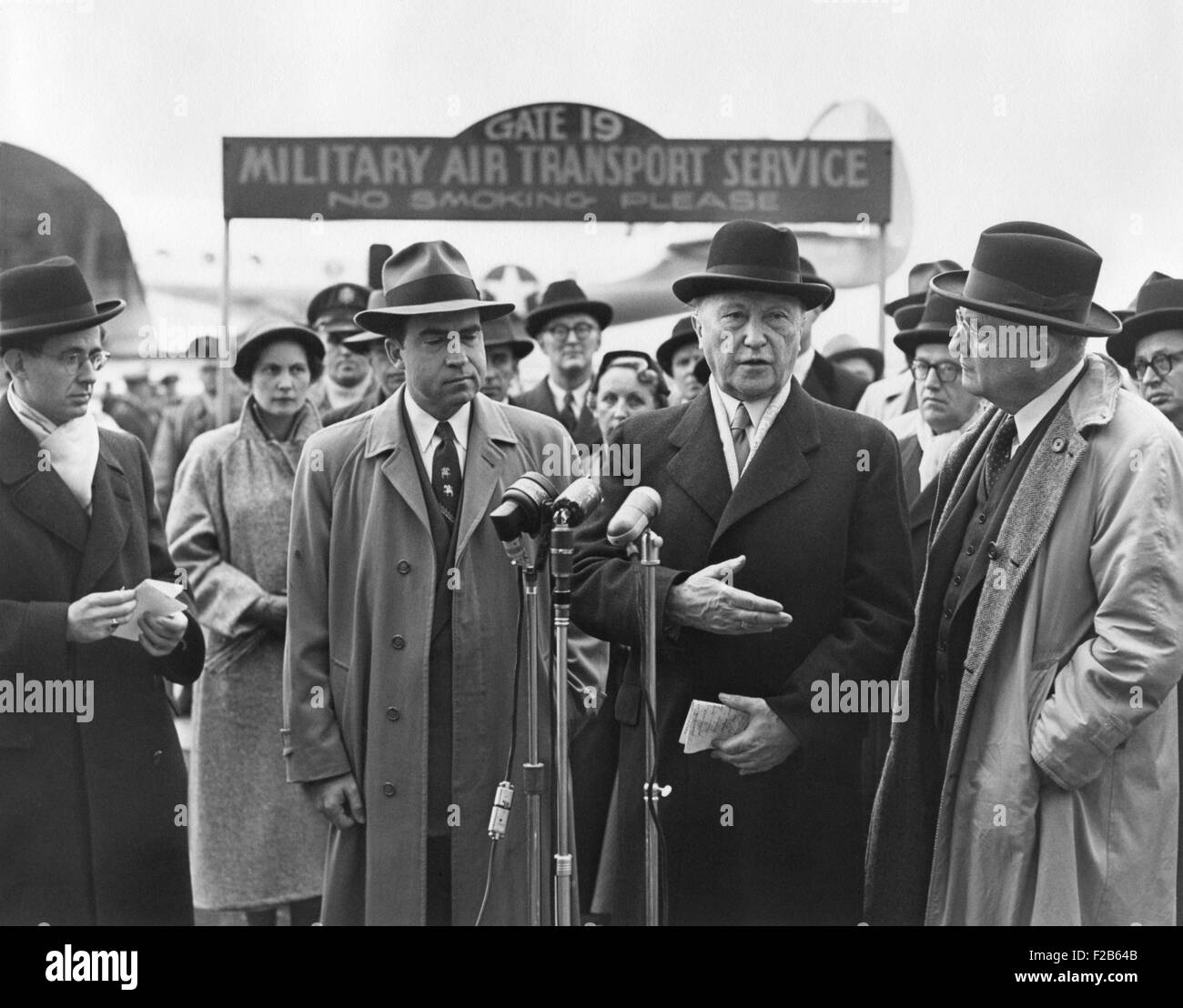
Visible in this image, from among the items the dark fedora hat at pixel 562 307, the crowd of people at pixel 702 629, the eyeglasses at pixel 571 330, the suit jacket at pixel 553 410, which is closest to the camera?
the crowd of people at pixel 702 629

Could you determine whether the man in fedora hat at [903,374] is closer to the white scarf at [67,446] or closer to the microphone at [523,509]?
the microphone at [523,509]

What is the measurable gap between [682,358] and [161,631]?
5.73 ft

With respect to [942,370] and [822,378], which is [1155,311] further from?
[822,378]

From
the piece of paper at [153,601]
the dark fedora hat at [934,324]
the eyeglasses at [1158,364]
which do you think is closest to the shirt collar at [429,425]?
the piece of paper at [153,601]

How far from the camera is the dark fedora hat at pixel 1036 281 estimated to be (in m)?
3.36

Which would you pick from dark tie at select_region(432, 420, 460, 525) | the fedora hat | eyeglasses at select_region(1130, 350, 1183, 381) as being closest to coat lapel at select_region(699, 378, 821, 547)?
dark tie at select_region(432, 420, 460, 525)

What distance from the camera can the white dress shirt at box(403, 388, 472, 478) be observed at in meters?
3.65

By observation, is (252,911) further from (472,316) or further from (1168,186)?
(1168,186)

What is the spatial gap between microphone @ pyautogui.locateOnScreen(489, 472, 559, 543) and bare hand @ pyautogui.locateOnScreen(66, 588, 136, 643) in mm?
1213

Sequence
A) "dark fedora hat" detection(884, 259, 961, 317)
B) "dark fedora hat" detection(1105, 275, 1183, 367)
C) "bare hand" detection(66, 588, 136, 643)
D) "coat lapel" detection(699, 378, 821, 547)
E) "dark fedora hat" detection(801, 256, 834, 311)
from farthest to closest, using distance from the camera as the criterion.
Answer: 1. "dark fedora hat" detection(884, 259, 961, 317)
2. "dark fedora hat" detection(1105, 275, 1183, 367)
3. "dark fedora hat" detection(801, 256, 834, 311)
4. "bare hand" detection(66, 588, 136, 643)
5. "coat lapel" detection(699, 378, 821, 547)

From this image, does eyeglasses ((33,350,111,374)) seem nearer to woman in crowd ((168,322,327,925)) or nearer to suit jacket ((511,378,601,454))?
woman in crowd ((168,322,327,925))

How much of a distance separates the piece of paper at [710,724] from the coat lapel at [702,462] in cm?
43

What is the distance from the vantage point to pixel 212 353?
169 inches
